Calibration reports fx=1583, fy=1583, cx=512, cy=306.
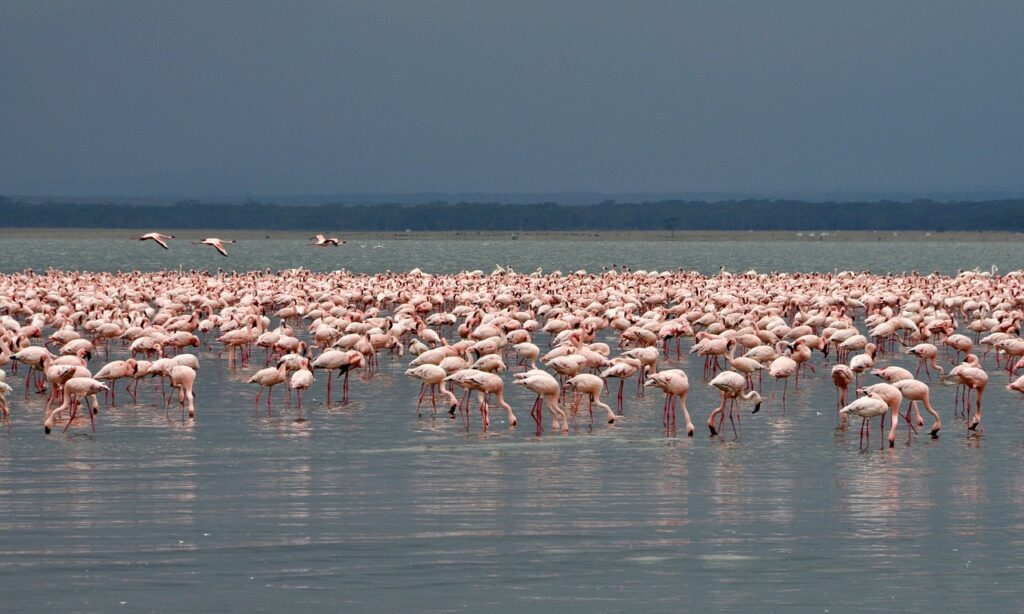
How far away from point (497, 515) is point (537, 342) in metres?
21.0

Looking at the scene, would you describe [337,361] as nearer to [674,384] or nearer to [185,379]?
[185,379]

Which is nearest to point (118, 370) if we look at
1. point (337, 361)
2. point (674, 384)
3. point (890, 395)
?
point (337, 361)

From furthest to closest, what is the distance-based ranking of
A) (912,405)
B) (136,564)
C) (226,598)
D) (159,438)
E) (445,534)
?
(912,405)
(159,438)
(445,534)
(136,564)
(226,598)

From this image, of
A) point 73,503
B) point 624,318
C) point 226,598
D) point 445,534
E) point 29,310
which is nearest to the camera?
point 226,598

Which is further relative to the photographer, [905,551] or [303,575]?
[905,551]

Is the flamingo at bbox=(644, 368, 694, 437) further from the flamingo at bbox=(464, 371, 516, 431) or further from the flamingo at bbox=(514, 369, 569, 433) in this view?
the flamingo at bbox=(464, 371, 516, 431)

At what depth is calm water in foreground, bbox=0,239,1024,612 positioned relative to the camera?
12.9 m

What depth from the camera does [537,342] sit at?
36812mm

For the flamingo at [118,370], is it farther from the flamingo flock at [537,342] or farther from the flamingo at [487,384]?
the flamingo at [487,384]

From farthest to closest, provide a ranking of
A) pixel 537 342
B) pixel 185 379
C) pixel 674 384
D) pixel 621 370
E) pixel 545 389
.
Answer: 1. pixel 537 342
2. pixel 185 379
3. pixel 621 370
4. pixel 674 384
5. pixel 545 389

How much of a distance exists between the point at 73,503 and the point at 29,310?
24552 mm

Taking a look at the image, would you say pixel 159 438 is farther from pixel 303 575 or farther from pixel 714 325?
pixel 714 325

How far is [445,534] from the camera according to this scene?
15016 mm

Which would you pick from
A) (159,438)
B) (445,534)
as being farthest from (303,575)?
(159,438)
